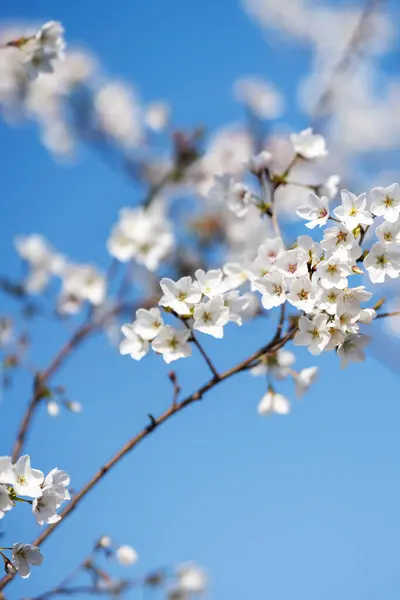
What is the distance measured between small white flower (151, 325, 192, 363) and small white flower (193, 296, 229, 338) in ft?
0.19

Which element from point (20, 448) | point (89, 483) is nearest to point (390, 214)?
point (89, 483)

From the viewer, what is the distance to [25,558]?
5.62ft

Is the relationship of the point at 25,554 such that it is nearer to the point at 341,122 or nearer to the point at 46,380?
the point at 46,380

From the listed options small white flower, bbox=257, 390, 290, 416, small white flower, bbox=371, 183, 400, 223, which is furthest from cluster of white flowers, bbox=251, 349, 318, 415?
small white flower, bbox=371, 183, 400, 223

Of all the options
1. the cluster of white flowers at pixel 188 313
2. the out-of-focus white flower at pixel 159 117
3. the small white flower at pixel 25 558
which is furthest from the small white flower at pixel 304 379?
the out-of-focus white flower at pixel 159 117

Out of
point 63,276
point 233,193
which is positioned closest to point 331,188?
point 233,193

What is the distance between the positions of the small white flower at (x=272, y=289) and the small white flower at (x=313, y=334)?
4.4 inches

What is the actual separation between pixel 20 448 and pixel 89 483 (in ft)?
2.54

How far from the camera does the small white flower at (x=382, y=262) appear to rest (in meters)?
1.79

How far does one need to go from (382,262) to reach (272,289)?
0.33 m

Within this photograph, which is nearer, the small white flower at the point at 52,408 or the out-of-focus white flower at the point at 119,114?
the small white flower at the point at 52,408

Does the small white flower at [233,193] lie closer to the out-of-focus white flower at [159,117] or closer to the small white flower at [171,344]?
the small white flower at [171,344]

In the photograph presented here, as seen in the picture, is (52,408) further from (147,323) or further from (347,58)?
(347,58)

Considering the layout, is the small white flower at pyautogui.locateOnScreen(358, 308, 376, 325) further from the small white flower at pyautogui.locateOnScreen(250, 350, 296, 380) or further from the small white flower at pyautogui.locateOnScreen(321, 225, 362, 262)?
the small white flower at pyautogui.locateOnScreen(250, 350, 296, 380)
